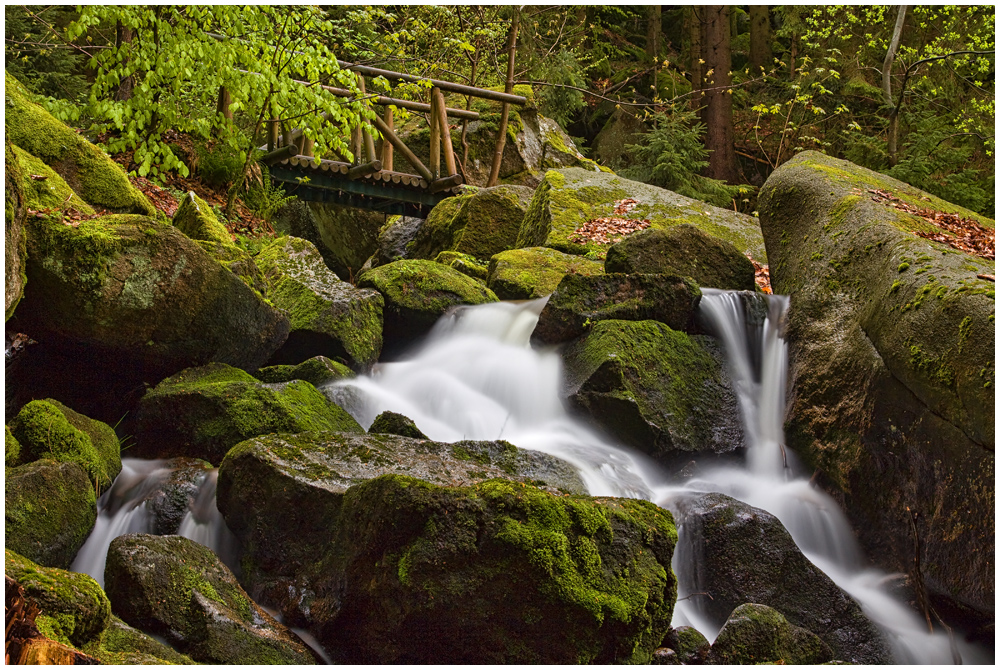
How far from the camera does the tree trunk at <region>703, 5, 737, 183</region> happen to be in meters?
16.5

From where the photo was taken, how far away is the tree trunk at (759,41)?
1986 centimetres

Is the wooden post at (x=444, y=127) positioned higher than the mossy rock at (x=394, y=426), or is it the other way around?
the wooden post at (x=444, y=127)

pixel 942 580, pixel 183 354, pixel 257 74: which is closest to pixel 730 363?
pixel 942 580

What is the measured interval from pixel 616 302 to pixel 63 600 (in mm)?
5287

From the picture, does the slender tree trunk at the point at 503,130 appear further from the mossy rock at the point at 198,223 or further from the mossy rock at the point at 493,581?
the mossy rock at the point at 493,581

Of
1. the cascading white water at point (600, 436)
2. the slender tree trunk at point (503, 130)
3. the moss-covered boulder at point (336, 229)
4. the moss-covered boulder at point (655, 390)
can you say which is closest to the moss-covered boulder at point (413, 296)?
the cascading white water at point (600, 436)

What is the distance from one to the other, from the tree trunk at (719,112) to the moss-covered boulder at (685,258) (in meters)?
8.92

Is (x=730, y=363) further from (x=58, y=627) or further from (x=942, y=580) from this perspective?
(x=58, y=627)

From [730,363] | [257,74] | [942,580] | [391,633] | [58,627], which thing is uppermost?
[257,74]

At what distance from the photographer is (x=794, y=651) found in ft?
12.2

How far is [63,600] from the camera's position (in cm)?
Result: 258

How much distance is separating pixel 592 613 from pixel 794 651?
124cm

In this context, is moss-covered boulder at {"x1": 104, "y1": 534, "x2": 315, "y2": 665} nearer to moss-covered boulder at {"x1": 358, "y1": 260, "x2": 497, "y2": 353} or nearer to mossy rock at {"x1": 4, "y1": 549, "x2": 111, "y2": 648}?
mossy rock at {"x1": 4, "y1": 549, "x2": 111, "y2": 648}

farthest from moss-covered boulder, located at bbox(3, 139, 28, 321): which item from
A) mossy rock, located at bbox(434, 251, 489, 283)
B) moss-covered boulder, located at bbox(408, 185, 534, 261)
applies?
moss-covered boulder, located at bbox(408, 185, 534, 261)
